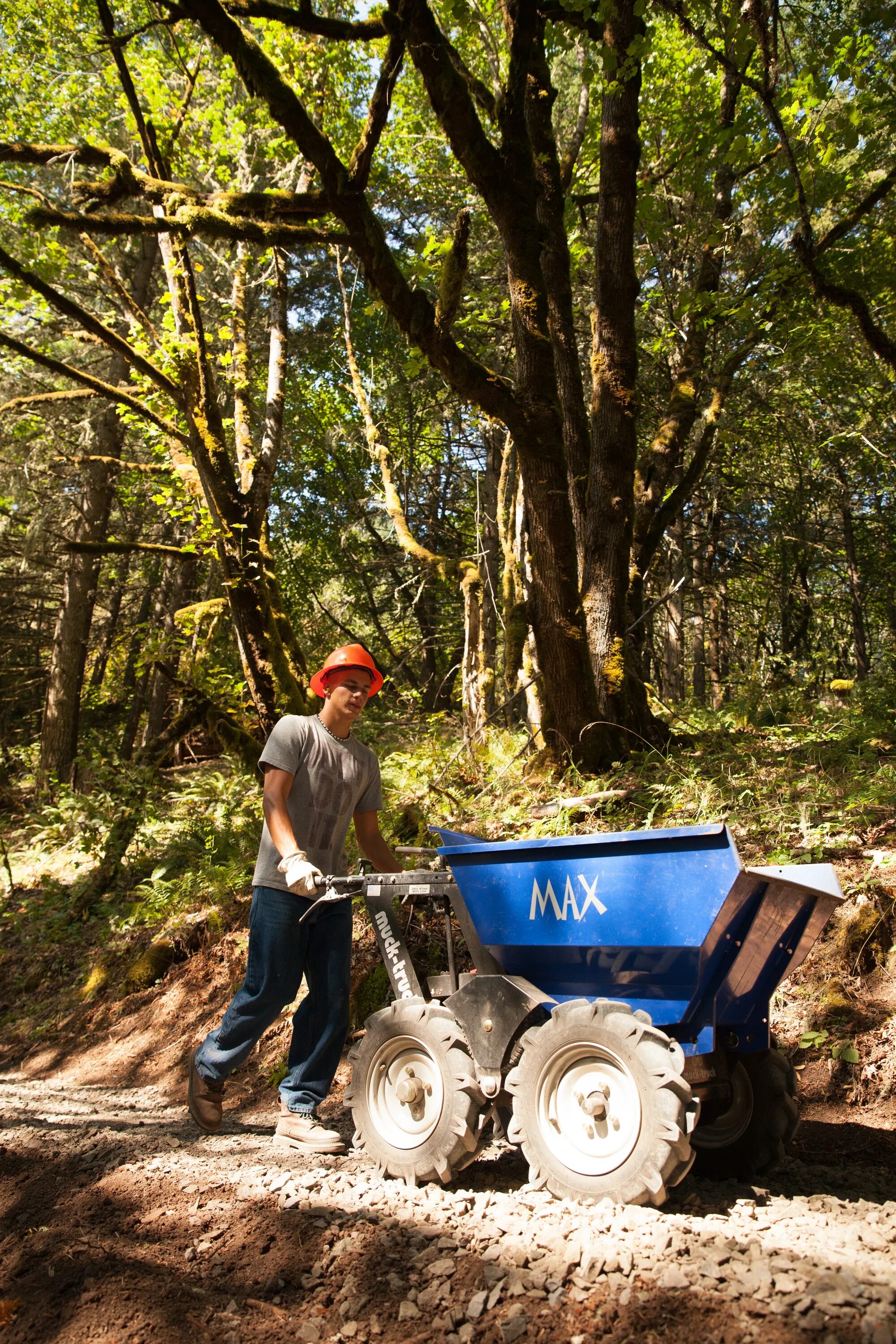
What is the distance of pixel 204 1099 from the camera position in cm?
420

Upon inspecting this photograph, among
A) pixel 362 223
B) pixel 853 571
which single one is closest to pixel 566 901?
pixel 362 223

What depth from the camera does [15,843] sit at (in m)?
13.4

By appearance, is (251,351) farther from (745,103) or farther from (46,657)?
(745,103)

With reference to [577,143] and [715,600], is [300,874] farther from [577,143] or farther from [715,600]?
[715,600]

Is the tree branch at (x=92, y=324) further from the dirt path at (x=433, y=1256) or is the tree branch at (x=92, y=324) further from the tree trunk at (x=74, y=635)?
the tree trunk at (x=74, y=635)

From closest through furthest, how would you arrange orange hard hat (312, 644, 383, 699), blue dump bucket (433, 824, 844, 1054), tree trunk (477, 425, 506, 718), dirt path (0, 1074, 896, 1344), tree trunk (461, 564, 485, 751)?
1. dirt path (0, 1074, 896, 1344)
2. blue dump bucket (433, 824, 844, 1054)
3. orange hard hat (312, 644, 383, 699)
4. tree trunk (461, 564, 485, 751)
5. tree trunk (477, 425, 506, 718)

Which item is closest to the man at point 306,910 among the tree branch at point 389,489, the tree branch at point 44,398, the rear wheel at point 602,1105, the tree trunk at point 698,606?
the rear wheel at point 602,1105

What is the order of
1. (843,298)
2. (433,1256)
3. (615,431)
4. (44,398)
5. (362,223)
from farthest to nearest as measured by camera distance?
(44,398) < (843,298) < (615,431) < (362,223) < (433,1256)

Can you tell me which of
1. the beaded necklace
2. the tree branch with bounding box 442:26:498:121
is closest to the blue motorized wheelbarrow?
the beaded necklace

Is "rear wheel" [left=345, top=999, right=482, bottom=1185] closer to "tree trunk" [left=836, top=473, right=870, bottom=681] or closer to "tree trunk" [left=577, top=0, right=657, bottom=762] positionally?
"tree trunk" [left=577, top=0, right=657, bottom=762]

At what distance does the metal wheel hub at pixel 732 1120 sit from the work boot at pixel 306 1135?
1555 mm

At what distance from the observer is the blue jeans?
402 centimetres

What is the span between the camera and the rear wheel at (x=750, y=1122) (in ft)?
11.2

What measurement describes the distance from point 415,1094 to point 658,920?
1.30 meters
